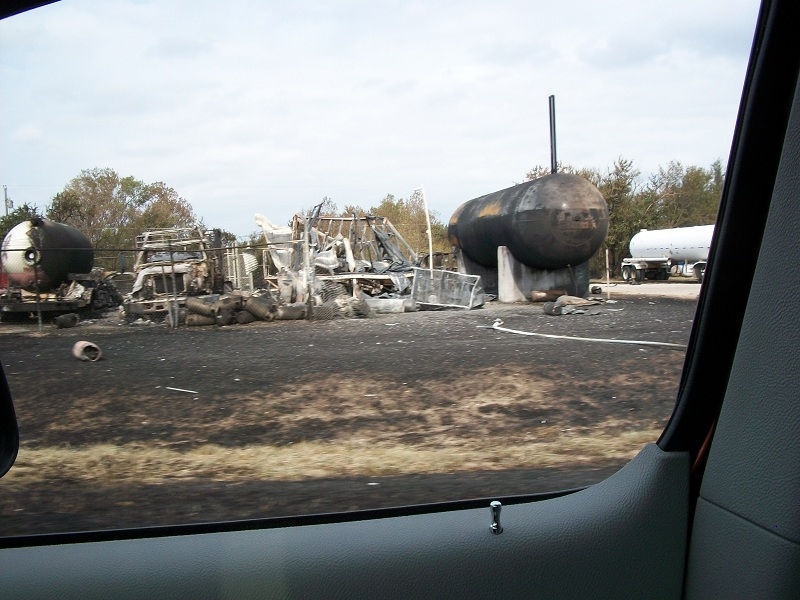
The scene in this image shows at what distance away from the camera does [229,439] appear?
3783 millimetres

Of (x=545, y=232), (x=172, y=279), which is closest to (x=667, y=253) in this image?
(x=172, y=279)

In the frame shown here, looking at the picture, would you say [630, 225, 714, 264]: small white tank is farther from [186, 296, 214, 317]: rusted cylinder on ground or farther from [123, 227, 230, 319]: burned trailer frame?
[186, 296, 214, 317]: rusted cylinder on ground

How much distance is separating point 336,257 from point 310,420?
12.3 meters

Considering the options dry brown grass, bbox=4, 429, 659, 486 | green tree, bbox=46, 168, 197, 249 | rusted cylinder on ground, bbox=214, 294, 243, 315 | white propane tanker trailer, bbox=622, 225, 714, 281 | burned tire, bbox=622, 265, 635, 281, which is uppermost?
green tree, bbox=46, 168, 197, 249

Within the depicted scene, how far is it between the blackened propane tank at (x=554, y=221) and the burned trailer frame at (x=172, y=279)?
6.47 metres

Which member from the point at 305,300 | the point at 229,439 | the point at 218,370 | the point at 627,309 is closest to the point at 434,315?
the point at 305,300

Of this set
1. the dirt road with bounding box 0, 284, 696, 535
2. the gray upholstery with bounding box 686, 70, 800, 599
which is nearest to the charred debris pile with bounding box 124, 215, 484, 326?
the dirt road with bounding box 0, 284, 696, 535

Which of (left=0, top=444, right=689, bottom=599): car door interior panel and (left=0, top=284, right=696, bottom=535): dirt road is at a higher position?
(left=0, top=444, right=689, bottom=599): car door interior panel

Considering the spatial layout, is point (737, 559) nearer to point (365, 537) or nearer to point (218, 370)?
point (365, 537)

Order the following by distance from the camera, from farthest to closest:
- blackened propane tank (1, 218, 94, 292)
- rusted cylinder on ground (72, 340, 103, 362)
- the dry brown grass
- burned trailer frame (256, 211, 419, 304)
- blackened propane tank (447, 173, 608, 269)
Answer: blackened propane tank (447, 173, 608, 269) → burned trailer frame (256, 211, 419, 304) → rusted cylinder on ground (72, 340, 103, 362) → blackened propane tank (1, 218, 94, 292) → the dry brown grass

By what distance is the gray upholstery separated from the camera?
1547 millimetres

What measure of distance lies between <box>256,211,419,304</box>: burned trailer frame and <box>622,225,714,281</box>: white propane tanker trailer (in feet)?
17.4

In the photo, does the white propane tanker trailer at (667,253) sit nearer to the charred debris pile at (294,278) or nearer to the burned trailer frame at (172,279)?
the charred debris pile at (294,278)

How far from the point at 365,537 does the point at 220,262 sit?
904cm
